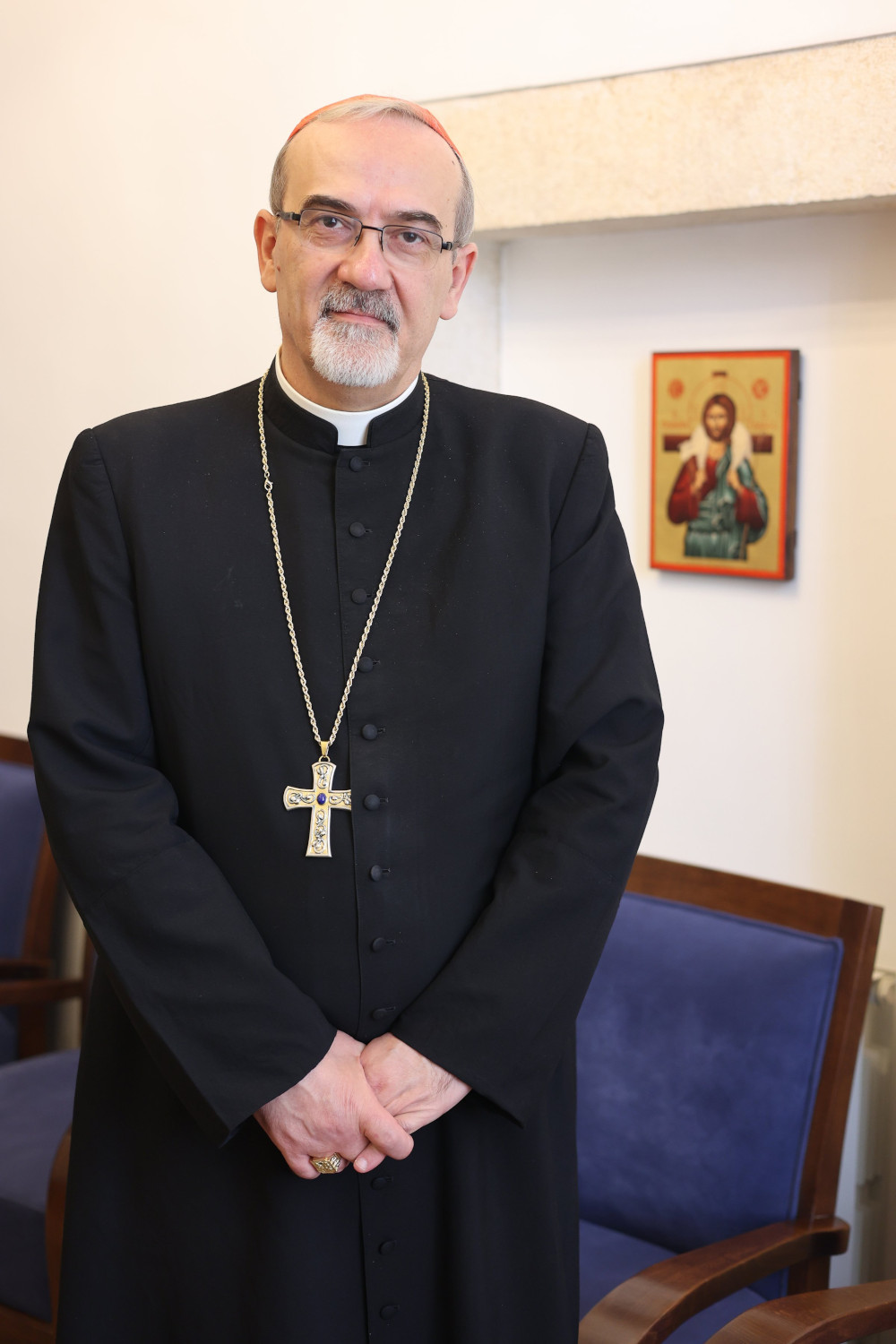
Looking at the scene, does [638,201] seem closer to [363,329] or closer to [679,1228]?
[363,329]

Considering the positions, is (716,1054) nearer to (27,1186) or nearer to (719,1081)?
(719,1081)

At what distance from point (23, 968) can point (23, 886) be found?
199 millimetres

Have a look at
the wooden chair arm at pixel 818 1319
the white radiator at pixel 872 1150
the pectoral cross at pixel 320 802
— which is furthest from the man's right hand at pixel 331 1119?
the white radiator at pixel 872 1150

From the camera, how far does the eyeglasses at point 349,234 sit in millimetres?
1513

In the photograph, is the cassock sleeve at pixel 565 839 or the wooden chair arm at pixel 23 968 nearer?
the cassock sleeve at pixel 565 839

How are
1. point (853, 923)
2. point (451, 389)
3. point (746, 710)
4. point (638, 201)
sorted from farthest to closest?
point (746, 710), point (638, 201), point (853, 923), point (451, 389)

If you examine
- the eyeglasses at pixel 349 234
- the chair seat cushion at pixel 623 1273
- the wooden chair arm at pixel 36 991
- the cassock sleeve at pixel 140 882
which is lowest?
the chair seat cushion at pixel 623 1273

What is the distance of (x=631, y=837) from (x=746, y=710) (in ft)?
4.10

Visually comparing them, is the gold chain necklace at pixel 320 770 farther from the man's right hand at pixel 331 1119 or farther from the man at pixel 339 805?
the man's right hand at pixel 331 1119

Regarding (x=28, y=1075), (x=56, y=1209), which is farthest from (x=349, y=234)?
(x=28, y=1075)

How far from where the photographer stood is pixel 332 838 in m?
1.54

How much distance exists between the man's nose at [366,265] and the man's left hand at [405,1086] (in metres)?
0.84

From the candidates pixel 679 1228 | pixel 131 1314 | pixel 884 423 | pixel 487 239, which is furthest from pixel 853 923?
pixel 487 239

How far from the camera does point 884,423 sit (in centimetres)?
251
